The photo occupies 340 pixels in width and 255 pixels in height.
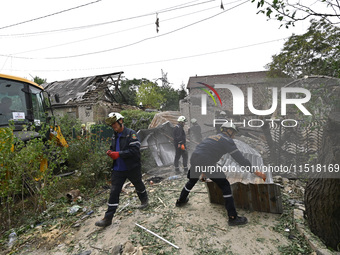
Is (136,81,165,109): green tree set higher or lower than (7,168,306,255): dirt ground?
higher

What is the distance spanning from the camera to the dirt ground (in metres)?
2.74

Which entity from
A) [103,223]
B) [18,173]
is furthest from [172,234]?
[18,173]

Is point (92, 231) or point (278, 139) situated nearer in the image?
point (92, 231)

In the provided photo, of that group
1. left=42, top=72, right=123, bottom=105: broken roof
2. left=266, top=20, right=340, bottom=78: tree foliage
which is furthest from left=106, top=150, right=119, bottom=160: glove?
left=42, top=72, right=123, bottom=105: broken roof

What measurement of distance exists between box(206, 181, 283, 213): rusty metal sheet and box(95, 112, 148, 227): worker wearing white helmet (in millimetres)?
1875

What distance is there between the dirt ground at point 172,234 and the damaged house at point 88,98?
1468 centimetres

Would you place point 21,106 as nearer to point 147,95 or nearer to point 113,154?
point 113,154

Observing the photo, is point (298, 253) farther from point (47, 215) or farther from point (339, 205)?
point (47, 215)

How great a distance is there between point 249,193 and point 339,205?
1.22 m

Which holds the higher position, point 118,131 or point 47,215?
point 118,131

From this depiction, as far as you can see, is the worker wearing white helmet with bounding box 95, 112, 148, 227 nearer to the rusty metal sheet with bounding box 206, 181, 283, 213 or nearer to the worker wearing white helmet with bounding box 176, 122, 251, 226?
the worker wearing white helmet with bounding box 176, 122, 251, 226

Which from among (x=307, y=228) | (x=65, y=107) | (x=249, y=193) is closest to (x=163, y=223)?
(x=249, y=193)

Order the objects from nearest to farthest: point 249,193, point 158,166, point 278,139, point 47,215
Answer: point 249,193, point 47,215, point 278,139, point 158,166

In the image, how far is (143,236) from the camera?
3080 mm
